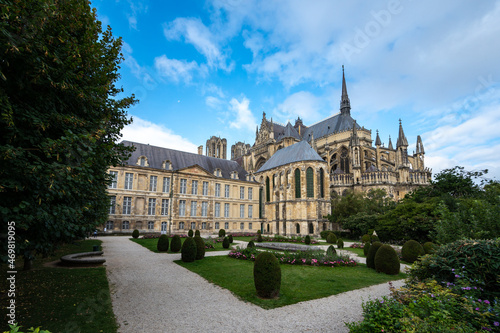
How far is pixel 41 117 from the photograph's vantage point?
434 centimetres

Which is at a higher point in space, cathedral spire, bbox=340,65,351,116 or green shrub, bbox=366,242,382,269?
cathedral spire, bbox=340,65,351,116

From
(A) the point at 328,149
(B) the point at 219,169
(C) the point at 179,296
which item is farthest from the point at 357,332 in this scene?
(A) the point at 328,149

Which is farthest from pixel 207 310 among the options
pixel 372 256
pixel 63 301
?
pixel 372 256

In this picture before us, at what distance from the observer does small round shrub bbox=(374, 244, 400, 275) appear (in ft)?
34.0

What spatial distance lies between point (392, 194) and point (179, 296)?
41.6 meters

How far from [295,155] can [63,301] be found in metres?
34.4

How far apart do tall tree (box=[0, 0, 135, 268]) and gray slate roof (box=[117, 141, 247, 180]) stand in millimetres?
25185

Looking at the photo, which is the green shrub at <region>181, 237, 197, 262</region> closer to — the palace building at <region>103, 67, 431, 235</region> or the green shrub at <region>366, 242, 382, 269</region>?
the green shrub at <region>366, 242, 382, 269</region>

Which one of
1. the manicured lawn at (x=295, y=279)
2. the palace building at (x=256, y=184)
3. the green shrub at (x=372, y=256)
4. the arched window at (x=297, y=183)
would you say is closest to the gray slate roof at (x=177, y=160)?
the palace building at (x=256, y=184)

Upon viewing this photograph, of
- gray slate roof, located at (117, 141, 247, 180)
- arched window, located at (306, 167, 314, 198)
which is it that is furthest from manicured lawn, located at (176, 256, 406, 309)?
arched window, located at (306, 167, 314, 198)

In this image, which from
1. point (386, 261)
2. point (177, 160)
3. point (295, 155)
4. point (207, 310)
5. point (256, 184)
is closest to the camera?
point (207, 310)

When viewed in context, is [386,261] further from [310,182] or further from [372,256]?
[310,182]

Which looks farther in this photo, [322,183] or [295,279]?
[322,183]

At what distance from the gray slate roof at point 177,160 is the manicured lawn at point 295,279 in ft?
70.5
